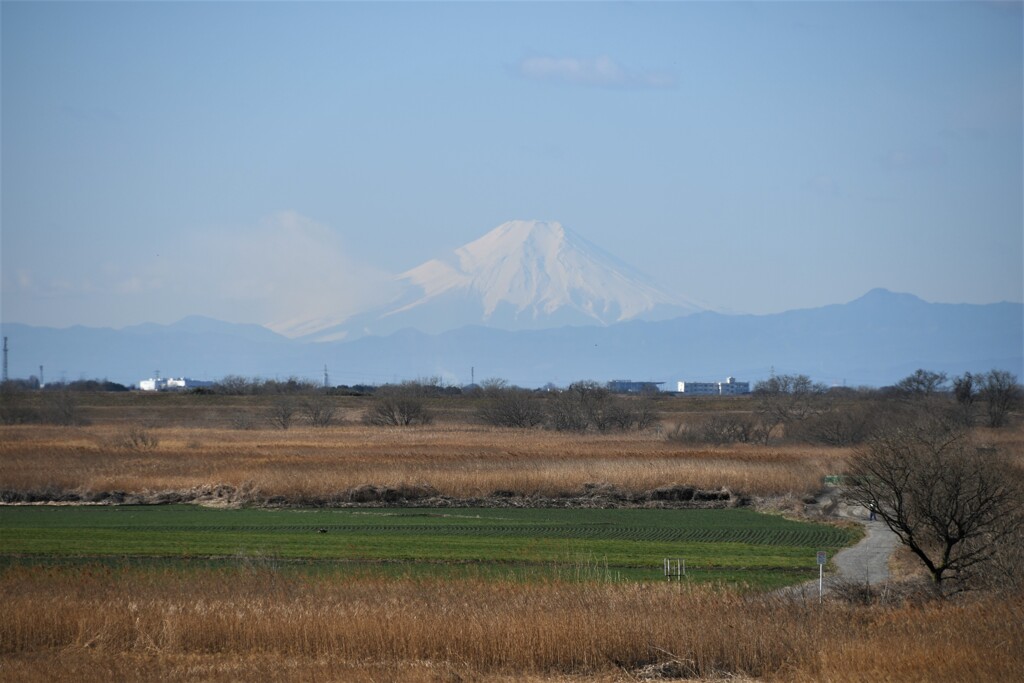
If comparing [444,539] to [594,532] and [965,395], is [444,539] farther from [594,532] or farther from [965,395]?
[965,395]

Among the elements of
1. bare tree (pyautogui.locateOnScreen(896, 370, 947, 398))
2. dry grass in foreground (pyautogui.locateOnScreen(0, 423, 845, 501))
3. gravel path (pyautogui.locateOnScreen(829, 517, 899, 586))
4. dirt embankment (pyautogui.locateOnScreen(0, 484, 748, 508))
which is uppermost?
bare tree (pyautogui.locateOnScreen(896, 370, 947, 398))

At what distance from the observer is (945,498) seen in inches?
888

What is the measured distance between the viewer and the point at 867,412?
73.6 meters

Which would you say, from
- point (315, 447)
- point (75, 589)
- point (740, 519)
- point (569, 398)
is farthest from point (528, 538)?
point (569, 398)

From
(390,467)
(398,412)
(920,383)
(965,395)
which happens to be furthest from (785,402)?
(390,467)

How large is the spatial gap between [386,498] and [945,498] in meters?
26.2

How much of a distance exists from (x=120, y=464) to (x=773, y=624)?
128ft

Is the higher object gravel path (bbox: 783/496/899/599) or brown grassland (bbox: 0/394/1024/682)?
brown grassland (bbox: 0/394/1024/682)

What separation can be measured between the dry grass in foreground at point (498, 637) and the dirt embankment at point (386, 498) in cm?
2425

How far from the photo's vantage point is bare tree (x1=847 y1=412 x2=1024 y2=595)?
2244 cm

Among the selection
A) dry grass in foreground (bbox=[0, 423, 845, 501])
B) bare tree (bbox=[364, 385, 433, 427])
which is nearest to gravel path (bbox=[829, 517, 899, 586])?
dry grass in foreground (bbox=[0, 423, 845, 501])

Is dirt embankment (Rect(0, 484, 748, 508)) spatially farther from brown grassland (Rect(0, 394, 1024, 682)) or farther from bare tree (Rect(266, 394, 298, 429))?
bare tree (Rect(266, 394, 298, 429))

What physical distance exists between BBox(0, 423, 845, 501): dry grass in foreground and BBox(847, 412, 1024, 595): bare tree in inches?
865

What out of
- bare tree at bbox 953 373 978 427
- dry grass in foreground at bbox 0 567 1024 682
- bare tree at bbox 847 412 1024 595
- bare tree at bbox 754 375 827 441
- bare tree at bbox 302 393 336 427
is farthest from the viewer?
bare tree at bbox 302 393 336 427
